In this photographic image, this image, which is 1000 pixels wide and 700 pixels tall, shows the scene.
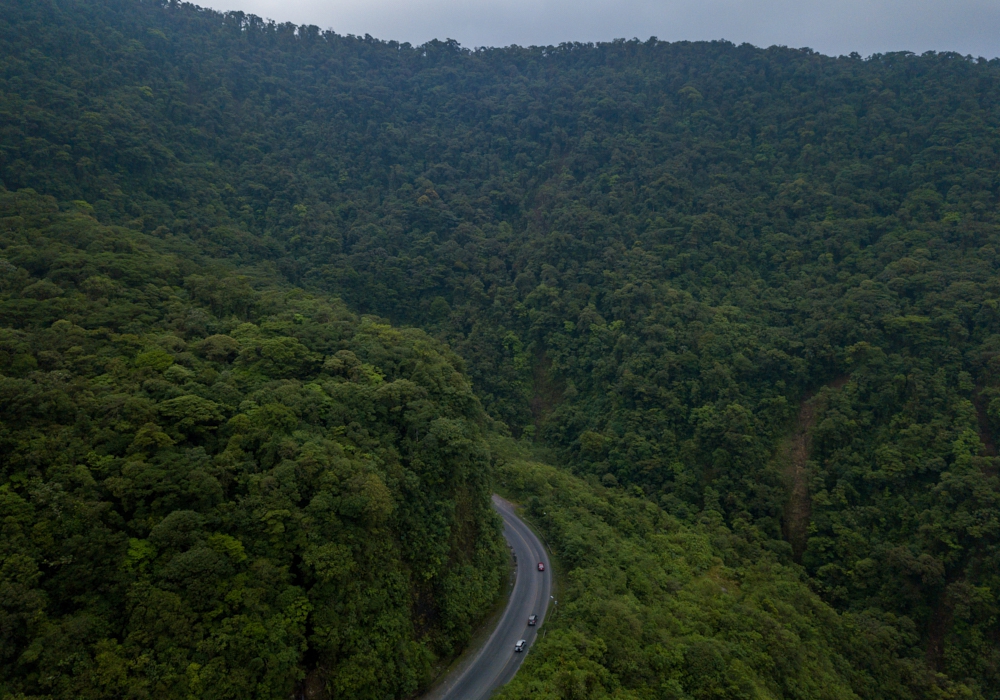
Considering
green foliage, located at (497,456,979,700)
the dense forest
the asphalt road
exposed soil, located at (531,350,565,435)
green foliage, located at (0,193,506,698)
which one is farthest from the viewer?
exposed soil, located at (531,350,565,435)

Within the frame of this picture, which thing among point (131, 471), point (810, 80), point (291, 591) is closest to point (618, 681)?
point (291, 591)

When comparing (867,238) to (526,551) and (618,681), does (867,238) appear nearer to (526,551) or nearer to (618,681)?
(526,551)

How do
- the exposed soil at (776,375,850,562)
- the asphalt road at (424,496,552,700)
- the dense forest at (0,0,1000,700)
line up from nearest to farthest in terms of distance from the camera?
the dense forest at (0,0,1000,700)
the asphalt road at (424,496,552,700)
the exposed soil at (776,375,850,562)

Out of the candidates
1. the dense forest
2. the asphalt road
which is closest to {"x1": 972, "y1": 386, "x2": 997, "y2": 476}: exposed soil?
the dense forest

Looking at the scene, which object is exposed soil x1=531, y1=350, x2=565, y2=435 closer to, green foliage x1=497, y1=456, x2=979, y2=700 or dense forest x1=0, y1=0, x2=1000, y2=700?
dense forest x1=0, y1=0, x2=1000, y2=700

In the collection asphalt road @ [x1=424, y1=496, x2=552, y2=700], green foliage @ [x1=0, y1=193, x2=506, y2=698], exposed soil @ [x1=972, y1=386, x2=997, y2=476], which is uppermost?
exposed soil @ [x1=972, y1=386, x2=997, y2=476]

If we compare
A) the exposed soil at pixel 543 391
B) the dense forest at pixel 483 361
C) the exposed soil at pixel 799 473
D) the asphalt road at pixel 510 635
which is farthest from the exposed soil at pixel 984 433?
the exposed soil at pixel 543 391
